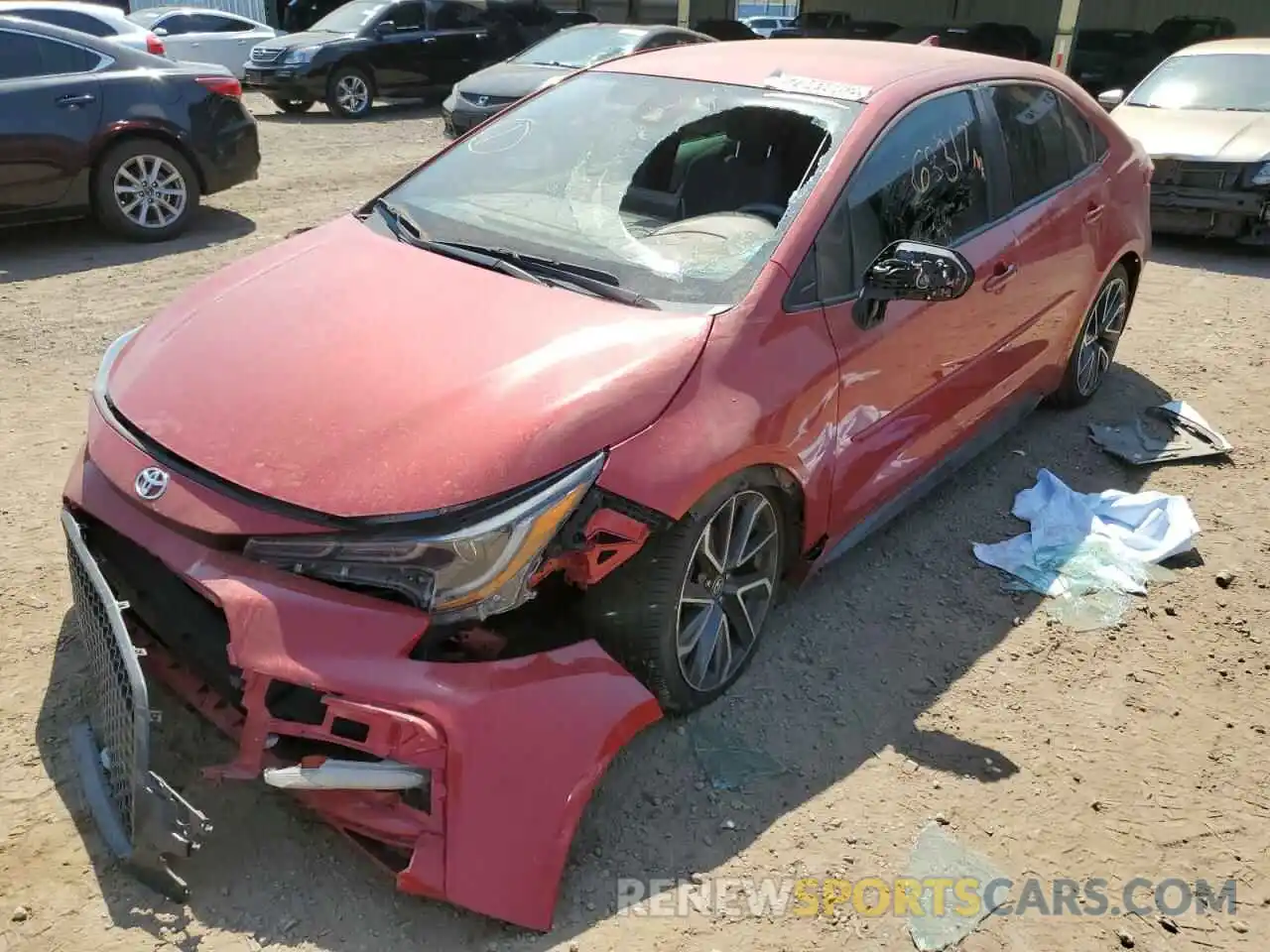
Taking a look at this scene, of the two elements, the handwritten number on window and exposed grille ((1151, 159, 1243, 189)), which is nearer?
the handwritten number on window

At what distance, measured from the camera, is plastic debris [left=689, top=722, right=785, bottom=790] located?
110 inches

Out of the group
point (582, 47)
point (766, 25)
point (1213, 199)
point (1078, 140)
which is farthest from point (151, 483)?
point (766, 25)

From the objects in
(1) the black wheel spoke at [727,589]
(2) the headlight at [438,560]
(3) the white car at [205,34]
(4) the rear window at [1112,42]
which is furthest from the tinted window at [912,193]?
(4) the rear window at [1112,42]

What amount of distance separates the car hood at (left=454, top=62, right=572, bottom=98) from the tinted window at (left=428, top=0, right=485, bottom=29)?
15.9ft

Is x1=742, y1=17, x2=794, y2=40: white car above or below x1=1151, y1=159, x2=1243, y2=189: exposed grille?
above

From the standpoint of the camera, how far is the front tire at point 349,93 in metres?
14.0

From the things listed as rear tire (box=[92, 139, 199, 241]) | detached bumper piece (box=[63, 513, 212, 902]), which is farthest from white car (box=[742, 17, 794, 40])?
detached bumper piece (box=[63, 513, 212, 902])

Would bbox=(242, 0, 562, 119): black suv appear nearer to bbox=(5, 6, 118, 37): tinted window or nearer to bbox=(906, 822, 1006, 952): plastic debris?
bbox=(5, 6, 118, 37): tinted window

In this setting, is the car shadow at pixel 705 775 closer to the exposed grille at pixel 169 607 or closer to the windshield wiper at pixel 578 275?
the exposed grille at pixel 169 607

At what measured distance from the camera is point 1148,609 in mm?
3668

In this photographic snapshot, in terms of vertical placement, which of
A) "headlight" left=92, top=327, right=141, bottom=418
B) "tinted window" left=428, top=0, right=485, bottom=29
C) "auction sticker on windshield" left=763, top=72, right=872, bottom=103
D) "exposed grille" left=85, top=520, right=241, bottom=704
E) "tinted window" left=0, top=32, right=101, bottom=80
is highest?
"tinted window" left=428, top=0, right=485, bottom=29

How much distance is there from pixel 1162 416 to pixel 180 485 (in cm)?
459

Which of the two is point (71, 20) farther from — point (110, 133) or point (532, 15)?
point (532, 15)

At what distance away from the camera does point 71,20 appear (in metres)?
9.54
